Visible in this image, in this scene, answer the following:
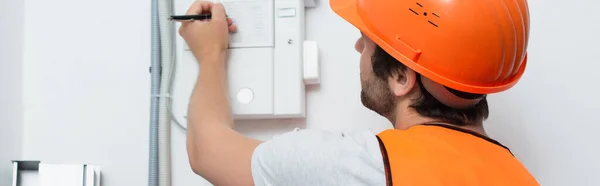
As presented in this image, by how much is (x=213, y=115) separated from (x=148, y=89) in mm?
270

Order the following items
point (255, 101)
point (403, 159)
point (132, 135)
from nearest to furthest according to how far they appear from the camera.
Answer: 1. point (403, 159)
2. point (255, 101)
3. point (132, 135)

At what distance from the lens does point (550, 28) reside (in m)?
1.09

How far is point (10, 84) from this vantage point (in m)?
1.14

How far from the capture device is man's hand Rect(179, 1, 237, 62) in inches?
39.5

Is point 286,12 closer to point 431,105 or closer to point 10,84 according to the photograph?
point 431,105

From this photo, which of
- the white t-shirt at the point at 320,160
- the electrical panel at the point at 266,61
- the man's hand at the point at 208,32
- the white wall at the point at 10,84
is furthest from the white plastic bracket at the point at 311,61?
the white wall at the point at 10,84

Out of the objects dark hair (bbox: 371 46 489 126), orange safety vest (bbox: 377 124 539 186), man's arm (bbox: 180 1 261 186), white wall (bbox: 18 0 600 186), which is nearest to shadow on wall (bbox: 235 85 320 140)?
white wall (bbox: 18 0 600 186)

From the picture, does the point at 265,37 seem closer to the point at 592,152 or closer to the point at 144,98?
the point at 144,98

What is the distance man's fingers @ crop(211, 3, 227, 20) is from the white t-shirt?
0.31m

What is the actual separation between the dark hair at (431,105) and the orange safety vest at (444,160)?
0.15ft

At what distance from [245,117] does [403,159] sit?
418 millimetres

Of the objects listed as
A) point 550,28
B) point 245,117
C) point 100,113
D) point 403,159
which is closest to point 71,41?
point 100,113

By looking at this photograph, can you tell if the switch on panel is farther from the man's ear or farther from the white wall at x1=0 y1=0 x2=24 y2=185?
the white wall at x1=0 y1=0 x2=24 y2=185

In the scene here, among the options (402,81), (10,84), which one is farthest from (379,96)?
(10,84)
